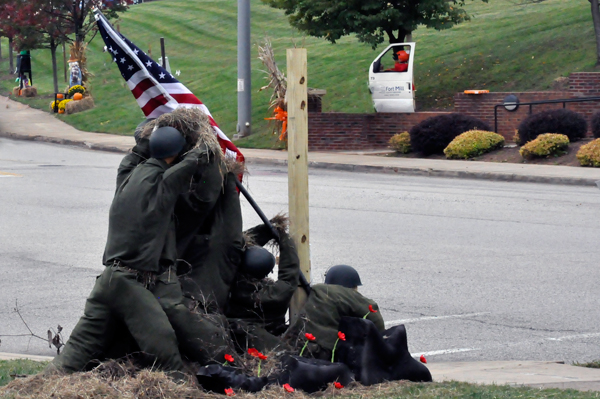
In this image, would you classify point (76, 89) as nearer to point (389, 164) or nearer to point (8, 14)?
point (8, 14)

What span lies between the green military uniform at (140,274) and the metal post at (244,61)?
1994 cm

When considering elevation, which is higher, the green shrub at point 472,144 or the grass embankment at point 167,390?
the green shrub at point 472,144

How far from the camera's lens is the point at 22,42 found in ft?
122

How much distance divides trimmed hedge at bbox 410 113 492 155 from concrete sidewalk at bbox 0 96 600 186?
73 centimetres

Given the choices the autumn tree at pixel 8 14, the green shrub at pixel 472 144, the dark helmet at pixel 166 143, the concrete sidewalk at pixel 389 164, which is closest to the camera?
the dark helmet at pixel 166 143

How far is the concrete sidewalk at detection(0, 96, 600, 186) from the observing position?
56.6ft

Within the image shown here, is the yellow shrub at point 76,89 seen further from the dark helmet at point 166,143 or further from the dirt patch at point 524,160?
the dark helmet at point 166,143

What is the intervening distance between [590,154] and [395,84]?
7020 millimetres

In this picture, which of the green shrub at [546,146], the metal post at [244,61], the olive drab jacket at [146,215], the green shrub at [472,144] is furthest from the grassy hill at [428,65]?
the olive drab jacket at [146,215]

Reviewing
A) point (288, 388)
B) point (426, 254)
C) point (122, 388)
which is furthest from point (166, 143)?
point (426, 254)

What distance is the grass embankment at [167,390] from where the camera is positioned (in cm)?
448

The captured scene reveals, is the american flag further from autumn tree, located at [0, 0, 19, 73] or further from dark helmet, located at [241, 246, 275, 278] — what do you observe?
autumn tree, located at [0, 0, 19, 73]

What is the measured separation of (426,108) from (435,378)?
2097cm

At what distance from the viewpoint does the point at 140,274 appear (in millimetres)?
4762
